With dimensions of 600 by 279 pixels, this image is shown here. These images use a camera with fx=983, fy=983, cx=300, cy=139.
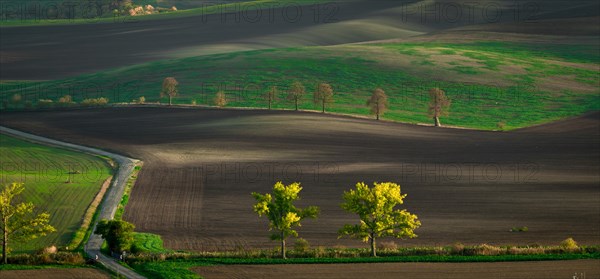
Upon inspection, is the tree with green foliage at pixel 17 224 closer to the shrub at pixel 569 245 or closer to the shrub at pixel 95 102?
the shrub at pixel 569 245

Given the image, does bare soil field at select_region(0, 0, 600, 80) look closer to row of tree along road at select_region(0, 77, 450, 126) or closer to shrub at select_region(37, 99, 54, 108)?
shrub at select_region(37, 99, 54, 108)

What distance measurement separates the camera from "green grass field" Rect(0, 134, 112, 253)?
64188mm

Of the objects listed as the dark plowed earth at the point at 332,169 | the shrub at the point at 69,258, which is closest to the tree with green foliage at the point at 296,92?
the dark plowed earth at the point at 332,169

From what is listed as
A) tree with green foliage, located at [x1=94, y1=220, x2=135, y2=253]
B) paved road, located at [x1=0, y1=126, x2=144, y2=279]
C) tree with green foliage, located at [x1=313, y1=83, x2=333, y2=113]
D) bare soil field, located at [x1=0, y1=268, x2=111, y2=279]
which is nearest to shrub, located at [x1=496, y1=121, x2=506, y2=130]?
tree with green foliage, located at [x1=313, y1=83, x2=333, y2=113]

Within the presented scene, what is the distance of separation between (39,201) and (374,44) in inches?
4299

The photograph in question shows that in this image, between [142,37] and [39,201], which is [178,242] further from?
[142,37]

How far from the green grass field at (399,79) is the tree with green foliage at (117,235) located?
199 ft

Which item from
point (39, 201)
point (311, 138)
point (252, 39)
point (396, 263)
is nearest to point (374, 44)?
point (252, 39)

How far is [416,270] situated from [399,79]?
286ft

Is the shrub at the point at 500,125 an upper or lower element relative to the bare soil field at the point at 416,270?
upper

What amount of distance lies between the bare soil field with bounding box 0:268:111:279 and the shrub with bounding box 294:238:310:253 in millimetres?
11741

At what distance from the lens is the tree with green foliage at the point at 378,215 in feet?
195

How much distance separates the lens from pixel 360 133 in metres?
102

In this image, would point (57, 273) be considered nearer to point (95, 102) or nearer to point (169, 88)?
point (169, 88)
